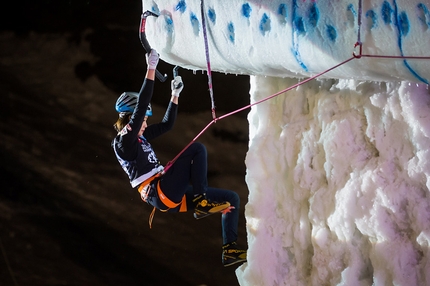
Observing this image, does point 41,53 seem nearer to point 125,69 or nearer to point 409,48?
point 125,69

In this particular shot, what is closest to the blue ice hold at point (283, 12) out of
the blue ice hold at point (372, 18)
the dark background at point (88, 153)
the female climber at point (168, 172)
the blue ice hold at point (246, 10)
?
the blue ice hold at point (246, 10)

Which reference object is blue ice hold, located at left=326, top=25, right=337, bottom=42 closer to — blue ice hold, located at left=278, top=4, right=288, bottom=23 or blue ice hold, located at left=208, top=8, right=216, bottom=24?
blue ice hold, located at left=278, top=4, right=288, bottom=23

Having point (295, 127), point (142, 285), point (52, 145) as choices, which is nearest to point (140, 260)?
point (142, 285)

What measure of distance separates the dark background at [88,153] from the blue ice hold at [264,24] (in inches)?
77.0

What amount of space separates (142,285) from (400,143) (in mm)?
2876

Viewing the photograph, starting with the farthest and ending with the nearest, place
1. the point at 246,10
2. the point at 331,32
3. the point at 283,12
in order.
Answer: the point at 246,10 < the point at 283,12 < the point at 331,32

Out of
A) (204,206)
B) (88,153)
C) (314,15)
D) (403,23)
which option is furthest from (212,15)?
(88,153)

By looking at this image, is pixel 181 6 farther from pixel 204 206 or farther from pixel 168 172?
pixel 204 206

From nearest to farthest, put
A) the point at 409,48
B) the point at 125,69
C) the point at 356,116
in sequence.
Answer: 1. the point at 409,48
2. the point at 356,116
3. the point at 125,69

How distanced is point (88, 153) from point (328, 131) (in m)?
2.38

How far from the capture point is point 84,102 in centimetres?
392

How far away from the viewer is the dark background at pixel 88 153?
3781 millimetres

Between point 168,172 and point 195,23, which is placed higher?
point 195,23

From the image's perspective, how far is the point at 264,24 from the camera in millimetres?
1749
